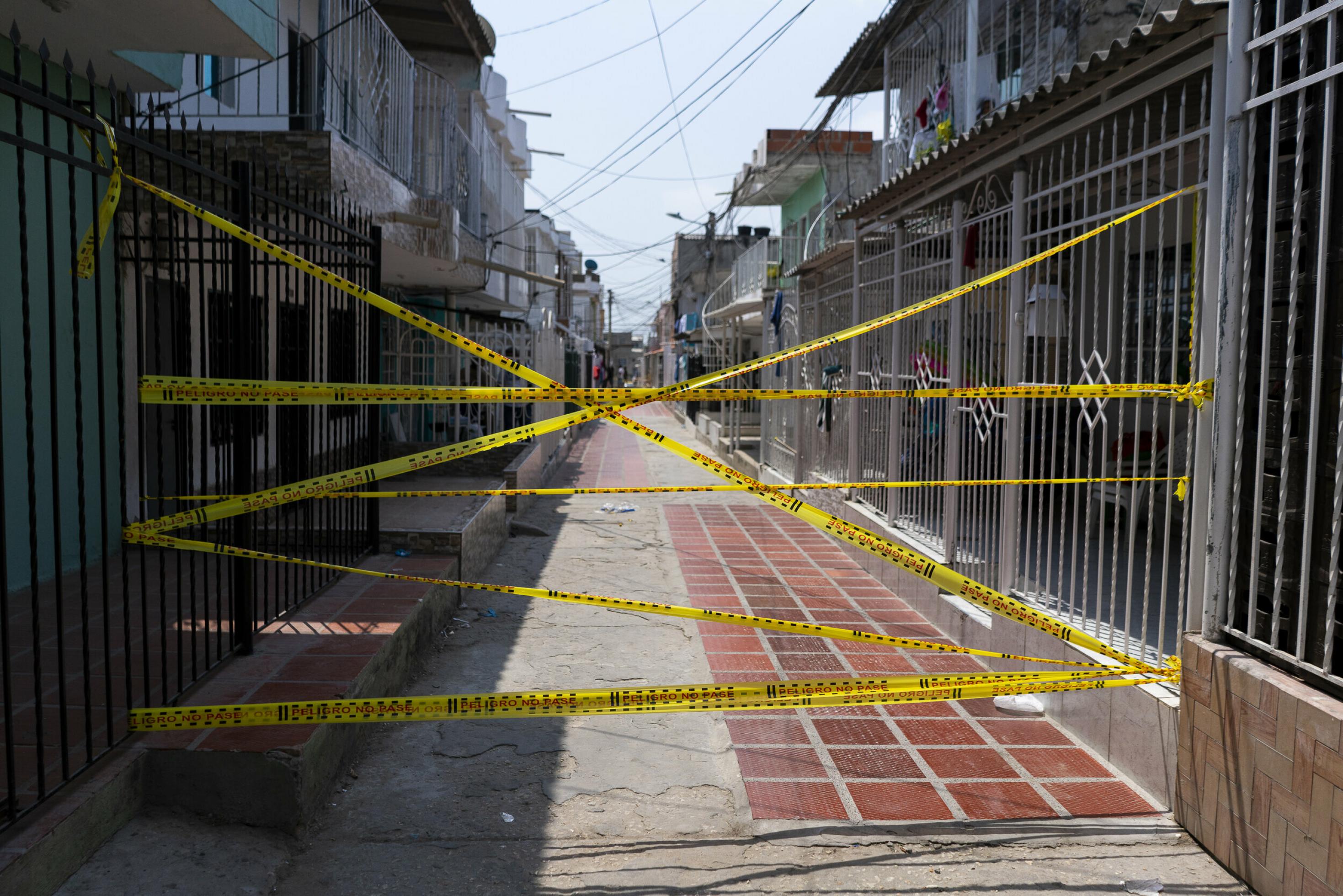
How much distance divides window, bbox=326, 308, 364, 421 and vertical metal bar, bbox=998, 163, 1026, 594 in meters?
3.78

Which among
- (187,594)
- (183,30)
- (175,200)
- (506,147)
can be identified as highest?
(506,147)

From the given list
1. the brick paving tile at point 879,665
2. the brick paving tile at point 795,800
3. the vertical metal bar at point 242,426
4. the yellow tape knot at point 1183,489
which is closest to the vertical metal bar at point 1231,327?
the yellow tape knot at point 1183,489

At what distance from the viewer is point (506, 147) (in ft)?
103

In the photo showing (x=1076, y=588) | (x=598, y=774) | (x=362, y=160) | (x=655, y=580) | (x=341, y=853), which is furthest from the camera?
(x=362, y=160)

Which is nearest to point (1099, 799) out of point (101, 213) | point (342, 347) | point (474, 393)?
point (474, 393)

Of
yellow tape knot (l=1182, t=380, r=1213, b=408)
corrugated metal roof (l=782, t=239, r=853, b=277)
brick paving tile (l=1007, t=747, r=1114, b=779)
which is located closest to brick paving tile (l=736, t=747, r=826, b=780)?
brick paving tile (l=1007, t=747, r=1114, b=779)

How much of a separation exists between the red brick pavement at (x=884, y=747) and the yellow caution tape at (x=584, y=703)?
442mm

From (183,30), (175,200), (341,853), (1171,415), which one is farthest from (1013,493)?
(183,30)

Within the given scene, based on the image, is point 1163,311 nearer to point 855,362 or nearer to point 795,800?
point 855,362

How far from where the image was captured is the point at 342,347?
618cm

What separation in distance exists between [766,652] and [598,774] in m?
1.91

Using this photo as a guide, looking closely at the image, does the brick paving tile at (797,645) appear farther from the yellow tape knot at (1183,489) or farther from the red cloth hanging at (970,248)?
the red cloth hanging at (970,248)

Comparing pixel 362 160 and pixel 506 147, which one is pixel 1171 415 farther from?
pixel 506 147

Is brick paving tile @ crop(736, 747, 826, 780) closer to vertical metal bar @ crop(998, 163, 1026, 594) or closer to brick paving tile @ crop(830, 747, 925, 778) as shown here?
brick paving tile @ crop(830, 747, 925, 778)
